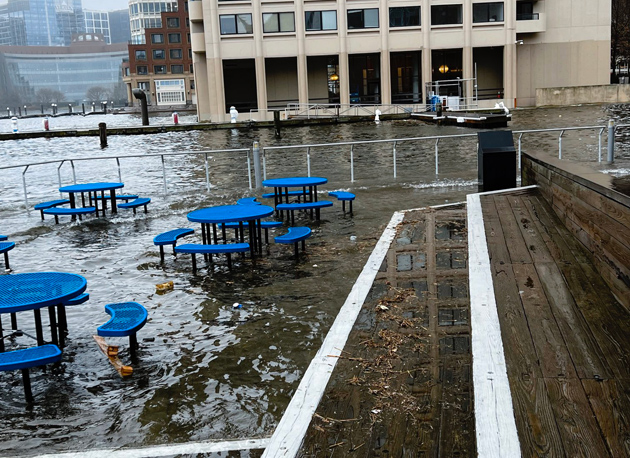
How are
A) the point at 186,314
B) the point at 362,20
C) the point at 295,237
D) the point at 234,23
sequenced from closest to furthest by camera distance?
the point at 186,314, the point at 295,237, the point at 234,23, the point at 362,20

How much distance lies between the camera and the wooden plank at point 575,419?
3.85 metres

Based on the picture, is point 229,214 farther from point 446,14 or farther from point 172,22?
point 172,22

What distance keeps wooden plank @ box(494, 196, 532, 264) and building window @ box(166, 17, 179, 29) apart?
→ 126 metres

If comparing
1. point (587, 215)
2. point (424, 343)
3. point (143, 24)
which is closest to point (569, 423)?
point (424, 343)

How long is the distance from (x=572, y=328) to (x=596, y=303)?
706 millimetres

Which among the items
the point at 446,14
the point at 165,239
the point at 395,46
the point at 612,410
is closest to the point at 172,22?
the point at 395,46

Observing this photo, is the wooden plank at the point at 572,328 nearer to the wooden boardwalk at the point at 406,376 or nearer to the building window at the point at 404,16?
the wooden boardwalk at the point at 406,376

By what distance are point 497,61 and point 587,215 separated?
63765 millimetres

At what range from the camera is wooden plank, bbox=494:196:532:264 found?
307 inches

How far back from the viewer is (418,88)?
216 feet

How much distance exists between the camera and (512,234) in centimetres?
889

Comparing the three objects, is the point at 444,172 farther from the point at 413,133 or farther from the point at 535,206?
the point at 413,133

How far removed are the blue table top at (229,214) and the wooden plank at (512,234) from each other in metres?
3.52

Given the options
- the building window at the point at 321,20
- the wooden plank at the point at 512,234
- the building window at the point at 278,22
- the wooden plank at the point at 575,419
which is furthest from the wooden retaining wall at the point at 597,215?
the building window at the point at 321,20
